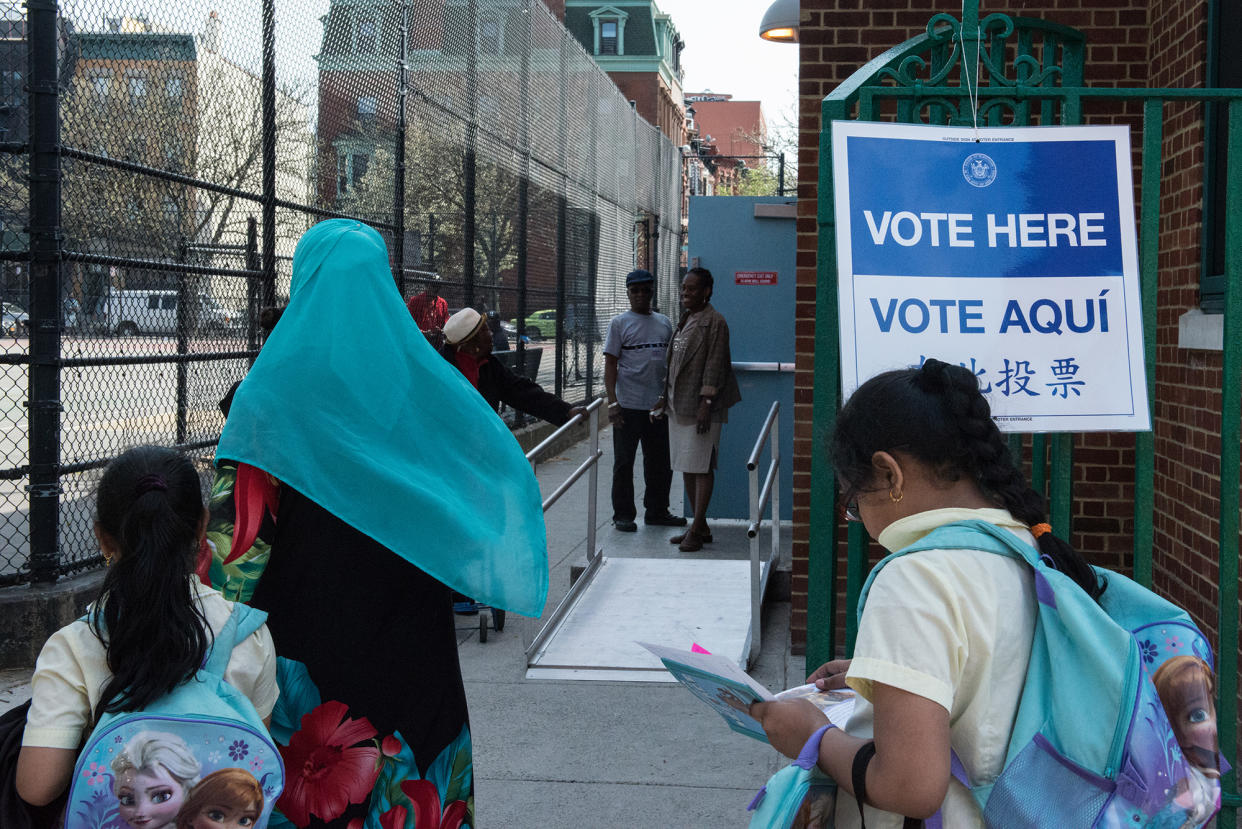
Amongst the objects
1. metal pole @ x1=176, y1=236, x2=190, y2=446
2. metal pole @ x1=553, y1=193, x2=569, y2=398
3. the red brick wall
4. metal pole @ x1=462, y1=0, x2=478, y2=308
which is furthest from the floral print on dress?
metal pole @ x1=553, y1=193, x2=569, y2=398

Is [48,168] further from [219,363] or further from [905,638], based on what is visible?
[905,638]

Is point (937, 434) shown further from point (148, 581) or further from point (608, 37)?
point (608, 37)

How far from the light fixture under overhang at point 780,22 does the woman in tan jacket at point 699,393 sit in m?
2.78

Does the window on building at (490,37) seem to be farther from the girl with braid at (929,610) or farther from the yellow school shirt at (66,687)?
the girl with braid at (929,610)

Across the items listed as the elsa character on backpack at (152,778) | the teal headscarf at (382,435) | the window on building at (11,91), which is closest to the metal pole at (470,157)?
the window on building at (11,91)

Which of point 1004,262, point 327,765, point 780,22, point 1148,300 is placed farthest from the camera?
point 780,22

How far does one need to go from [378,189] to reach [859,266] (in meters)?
6.44

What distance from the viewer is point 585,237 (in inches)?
656

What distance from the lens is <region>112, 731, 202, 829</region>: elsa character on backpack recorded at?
2006mm

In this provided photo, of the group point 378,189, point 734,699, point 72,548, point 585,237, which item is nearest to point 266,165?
point 378,189

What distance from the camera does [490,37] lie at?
39.3 ft

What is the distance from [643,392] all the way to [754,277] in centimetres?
112

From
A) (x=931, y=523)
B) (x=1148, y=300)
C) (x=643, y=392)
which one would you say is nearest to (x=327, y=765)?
(x=931, y=523)

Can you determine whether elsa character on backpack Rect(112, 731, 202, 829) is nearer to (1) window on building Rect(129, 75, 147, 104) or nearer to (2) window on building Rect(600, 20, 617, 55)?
(1) window on building Rect(129, 75, 147, 104)
